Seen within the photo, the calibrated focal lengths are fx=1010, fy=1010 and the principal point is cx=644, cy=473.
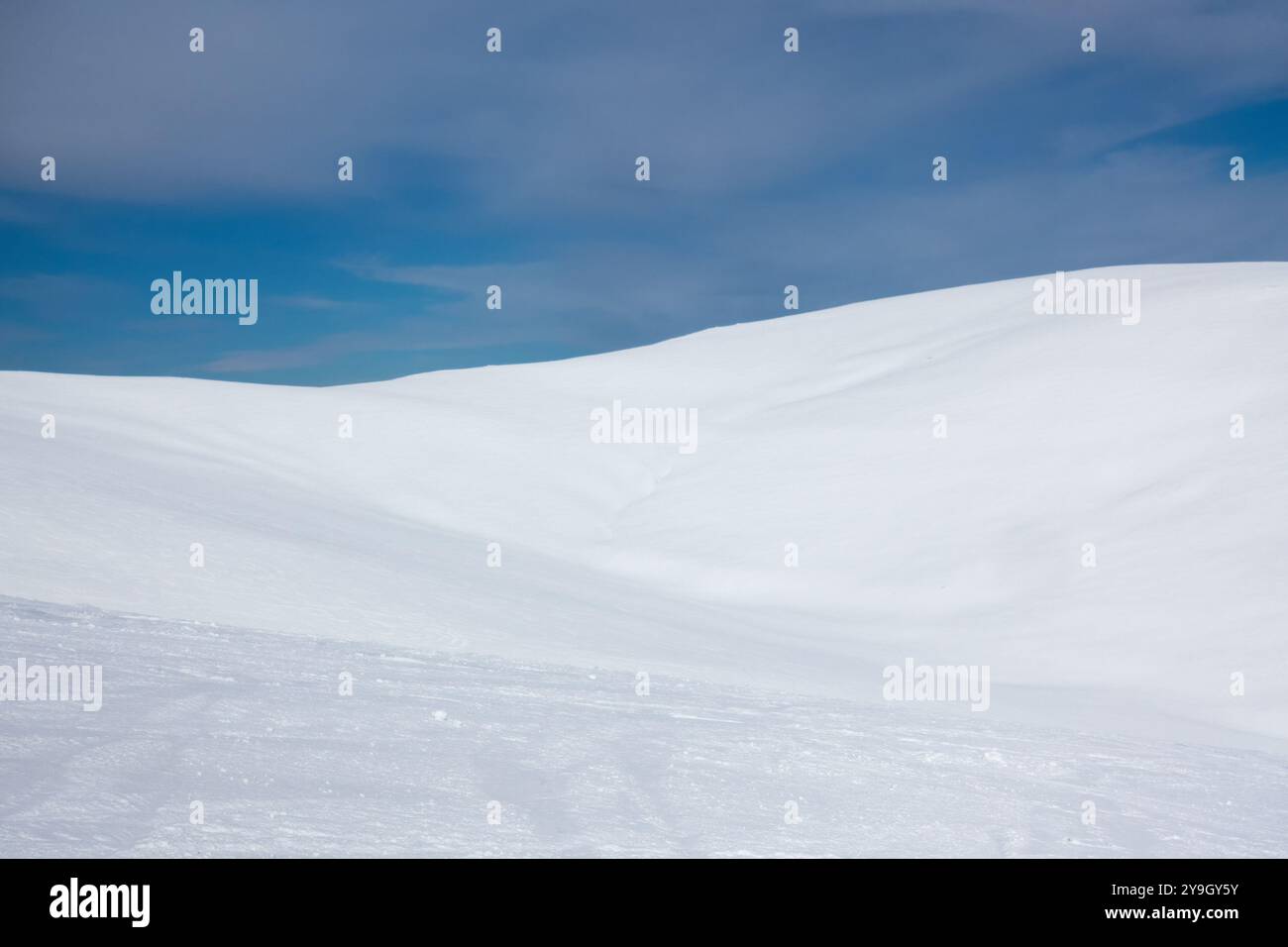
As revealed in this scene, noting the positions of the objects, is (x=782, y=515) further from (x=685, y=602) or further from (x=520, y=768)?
(x=520, y=768)

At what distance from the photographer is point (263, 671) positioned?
18.7 ft

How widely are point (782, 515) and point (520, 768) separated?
939 cm

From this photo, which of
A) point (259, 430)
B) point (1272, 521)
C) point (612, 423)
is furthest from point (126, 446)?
point (1272, 521)

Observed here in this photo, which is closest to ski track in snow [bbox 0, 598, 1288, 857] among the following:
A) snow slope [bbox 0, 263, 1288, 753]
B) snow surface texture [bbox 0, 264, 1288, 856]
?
snow surface texture [bbox 0, 264, 1288, 856]

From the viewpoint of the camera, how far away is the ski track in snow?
3764mm

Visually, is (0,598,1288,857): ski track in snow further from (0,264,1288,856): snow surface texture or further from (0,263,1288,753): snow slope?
(0,263,1288,753): snow slope

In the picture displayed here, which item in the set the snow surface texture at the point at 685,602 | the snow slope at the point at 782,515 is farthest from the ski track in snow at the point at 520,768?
the snow slope at the point at 782,515

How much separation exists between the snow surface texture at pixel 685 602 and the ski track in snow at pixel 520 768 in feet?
0.08

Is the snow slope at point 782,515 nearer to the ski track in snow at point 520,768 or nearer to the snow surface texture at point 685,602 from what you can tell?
the snow surface texture at point 685,602

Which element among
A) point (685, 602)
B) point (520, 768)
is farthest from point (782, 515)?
point (520, 768)

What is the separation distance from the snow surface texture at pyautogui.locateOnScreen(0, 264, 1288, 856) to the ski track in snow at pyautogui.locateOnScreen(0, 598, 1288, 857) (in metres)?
0.03

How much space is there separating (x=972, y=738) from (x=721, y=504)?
27.4 feet

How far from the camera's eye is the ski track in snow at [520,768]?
3.76 metres

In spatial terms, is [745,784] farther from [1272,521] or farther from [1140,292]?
[1140,292]
